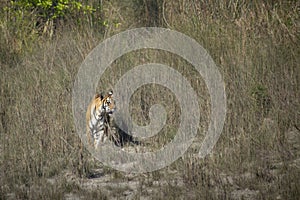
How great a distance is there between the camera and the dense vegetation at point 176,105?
5.75 meters

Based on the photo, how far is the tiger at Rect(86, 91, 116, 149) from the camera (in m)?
7.22

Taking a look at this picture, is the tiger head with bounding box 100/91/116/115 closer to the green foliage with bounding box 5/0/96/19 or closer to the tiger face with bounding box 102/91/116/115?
the tiger face with bounding box 102/91/116/115

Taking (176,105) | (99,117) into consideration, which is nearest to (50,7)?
(99,117)

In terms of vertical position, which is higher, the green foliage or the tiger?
the green foliage

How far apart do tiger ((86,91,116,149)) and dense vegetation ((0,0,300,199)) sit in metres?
0.28

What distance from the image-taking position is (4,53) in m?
9.62

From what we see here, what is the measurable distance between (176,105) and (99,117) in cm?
104

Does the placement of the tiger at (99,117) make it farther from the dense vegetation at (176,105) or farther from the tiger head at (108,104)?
the dense vegetation at (176,105)

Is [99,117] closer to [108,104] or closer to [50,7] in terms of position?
[108,104]

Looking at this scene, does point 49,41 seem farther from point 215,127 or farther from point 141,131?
point 215,127

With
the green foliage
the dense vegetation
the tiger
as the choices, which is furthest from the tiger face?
the green foliage

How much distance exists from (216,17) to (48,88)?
2.76 m

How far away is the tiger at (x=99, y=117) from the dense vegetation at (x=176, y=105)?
0.28 meters

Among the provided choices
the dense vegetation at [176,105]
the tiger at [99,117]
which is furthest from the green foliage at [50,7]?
the tiger at [99,117]
